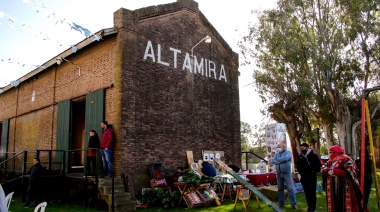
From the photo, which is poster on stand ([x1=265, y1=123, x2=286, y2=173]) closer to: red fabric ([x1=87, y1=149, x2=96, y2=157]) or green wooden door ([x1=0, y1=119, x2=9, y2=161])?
red fabric ([x1=87, y1=149, x2=96, y2=157])

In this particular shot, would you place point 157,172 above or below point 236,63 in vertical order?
below

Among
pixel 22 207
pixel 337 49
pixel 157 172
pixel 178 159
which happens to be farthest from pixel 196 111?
pixel 337 49

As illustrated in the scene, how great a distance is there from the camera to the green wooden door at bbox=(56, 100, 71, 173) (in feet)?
44.2

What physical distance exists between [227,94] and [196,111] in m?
2.65

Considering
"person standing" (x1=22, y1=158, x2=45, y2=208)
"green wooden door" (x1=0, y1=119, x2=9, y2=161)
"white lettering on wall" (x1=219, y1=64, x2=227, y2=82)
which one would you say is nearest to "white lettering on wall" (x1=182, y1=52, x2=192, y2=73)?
"white lettering on wall" (x1=219, y1=64, x2=227, y2=82)

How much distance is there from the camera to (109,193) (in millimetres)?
9961

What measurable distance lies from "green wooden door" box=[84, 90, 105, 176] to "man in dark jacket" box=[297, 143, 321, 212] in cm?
685

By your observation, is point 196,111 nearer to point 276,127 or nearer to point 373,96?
point 276,127

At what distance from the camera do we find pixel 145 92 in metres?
12.2

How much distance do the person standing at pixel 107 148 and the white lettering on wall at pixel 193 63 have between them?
3.14m

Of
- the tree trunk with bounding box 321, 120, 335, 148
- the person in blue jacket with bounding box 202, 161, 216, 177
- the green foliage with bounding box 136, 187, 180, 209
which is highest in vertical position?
the tree trunk with bounding box 321, 120, 335, 148

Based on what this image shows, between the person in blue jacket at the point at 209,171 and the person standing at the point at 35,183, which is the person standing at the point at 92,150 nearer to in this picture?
the person standing at the point at 35,183

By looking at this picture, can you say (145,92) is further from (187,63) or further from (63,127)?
(63,127)

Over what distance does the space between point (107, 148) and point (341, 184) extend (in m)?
7.16
